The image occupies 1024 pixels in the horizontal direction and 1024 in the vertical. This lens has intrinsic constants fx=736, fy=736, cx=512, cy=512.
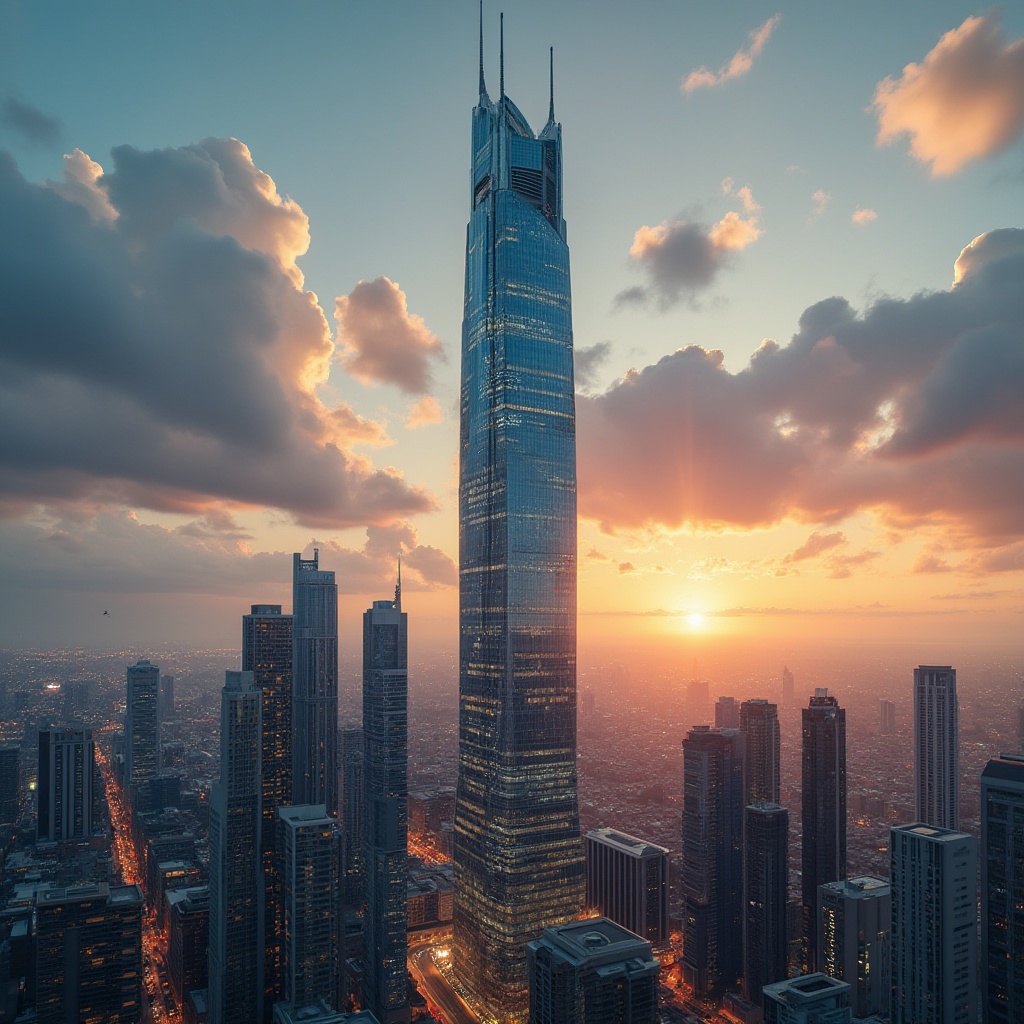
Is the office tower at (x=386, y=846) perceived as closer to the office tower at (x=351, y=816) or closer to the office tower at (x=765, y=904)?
the office tower at (x=351, y=816)

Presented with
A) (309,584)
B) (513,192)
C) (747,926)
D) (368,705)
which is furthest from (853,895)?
(309,584)

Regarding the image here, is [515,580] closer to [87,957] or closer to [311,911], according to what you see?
[311,911]

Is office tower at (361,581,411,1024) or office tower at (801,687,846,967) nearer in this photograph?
office tower at (361,581,411,1024)

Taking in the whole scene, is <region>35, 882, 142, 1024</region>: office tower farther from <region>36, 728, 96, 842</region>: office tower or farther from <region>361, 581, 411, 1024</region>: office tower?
<region>36, 728, 96, 842</region>: office tower

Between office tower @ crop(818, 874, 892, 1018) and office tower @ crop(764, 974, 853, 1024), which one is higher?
office tower @ crop(764, 974, 853, 1024)

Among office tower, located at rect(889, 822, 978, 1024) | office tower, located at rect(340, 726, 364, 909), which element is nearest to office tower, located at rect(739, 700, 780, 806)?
office tower, located at rect(889, 822, 978, 1024)
